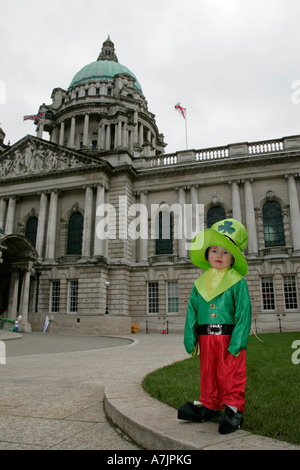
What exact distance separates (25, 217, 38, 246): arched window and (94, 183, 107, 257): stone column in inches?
281

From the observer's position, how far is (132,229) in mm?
30094

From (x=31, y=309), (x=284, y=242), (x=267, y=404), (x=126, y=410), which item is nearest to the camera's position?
(x=126, y=410)

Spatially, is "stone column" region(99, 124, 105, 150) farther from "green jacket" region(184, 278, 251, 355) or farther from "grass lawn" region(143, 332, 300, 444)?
"green jacket" region(184, 278, 251, 355)

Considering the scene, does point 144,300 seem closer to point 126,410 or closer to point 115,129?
point 115,129

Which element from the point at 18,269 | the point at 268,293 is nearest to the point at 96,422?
the point at 268,293

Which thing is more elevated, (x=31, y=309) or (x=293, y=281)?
(x=293, y=281)

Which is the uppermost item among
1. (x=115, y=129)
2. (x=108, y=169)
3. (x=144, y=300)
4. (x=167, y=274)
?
(x=115, y=129)

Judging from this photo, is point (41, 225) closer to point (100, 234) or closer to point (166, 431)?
point (100, 234)

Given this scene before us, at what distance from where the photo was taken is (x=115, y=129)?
3522 centimetres

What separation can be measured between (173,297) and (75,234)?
33.5 ft

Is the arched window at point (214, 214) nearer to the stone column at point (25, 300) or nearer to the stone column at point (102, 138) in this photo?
the stone column at point (102, 138)
